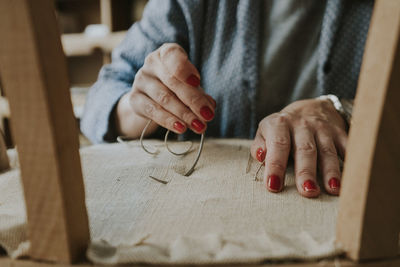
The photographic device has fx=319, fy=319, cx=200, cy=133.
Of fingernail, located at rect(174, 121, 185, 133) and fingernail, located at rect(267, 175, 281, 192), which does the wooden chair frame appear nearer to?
fingernail, located at rect(267, 175, 281, 192)

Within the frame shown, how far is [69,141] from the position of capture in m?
0.21

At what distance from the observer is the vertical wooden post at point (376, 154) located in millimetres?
179

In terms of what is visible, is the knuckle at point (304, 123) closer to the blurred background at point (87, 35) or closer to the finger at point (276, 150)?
the finger at point (276, 150)

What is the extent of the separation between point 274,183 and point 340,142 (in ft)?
0.47

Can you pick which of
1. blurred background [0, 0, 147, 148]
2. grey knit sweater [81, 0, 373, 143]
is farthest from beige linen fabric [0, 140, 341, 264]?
blurred background [0, 0, 147, 148]

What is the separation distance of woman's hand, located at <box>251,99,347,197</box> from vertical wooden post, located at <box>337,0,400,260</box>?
0.10 meters

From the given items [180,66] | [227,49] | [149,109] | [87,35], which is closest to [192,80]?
[180,66]

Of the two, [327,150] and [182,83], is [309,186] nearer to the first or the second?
[327,150]

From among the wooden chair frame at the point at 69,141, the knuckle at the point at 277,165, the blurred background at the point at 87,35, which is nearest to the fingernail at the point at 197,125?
the knuckle at the point at 277,165

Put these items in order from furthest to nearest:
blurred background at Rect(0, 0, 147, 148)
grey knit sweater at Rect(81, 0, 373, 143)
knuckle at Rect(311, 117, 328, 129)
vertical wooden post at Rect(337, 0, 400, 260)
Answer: blurred background at Rect(0, 0, 147, 148)
grey knit sweater at Rect(81, 0, 373, 143)
knuckle at Rect(311, 117, 328, 129)
vertical wooden post at Rect(337, 0, 400, 260)

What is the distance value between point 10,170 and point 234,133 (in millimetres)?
481

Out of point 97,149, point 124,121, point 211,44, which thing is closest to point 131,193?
point 97,149

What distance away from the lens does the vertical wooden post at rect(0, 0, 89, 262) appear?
7.2 inches

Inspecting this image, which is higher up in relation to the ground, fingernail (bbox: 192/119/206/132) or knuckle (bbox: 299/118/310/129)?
knuckle (bbox: 299/118/310/129)
